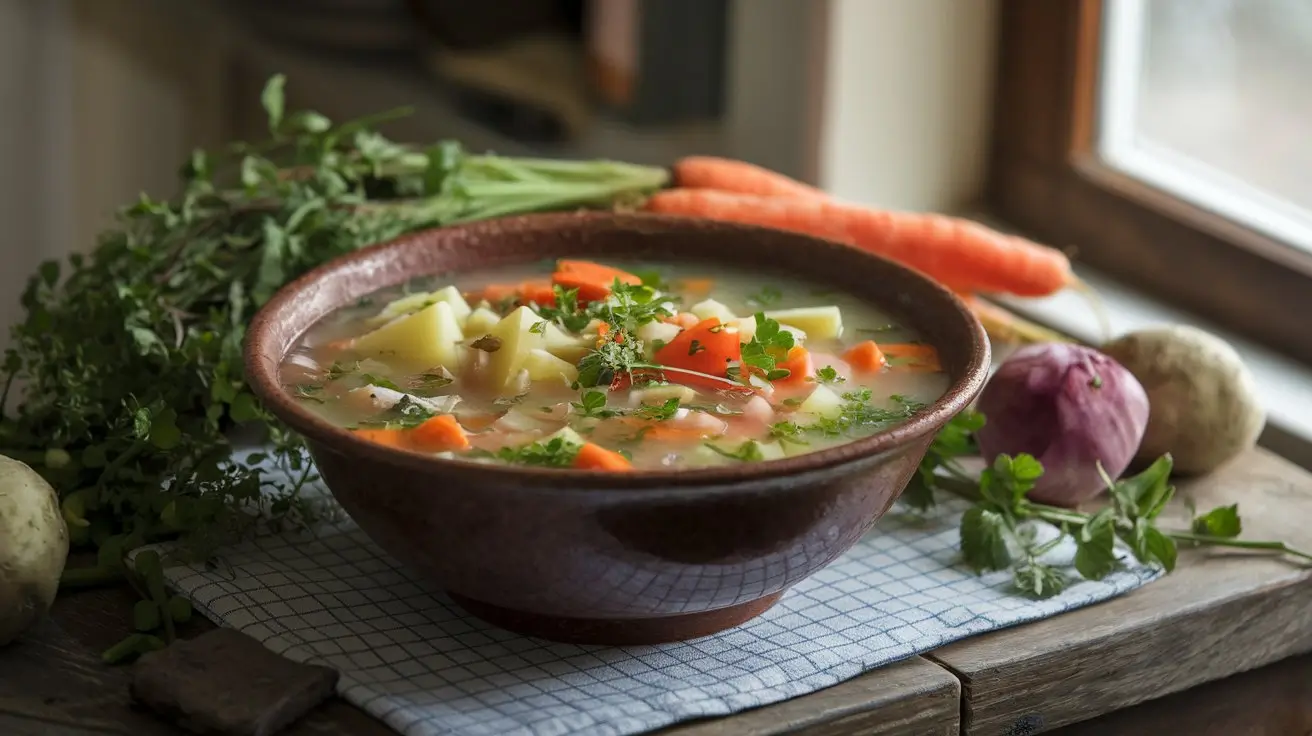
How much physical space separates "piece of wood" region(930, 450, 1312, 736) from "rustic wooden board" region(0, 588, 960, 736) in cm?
5

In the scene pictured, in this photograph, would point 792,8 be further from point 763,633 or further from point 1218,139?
point 763,633

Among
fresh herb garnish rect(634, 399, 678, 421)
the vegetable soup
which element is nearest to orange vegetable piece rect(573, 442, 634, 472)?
the vegetable soup

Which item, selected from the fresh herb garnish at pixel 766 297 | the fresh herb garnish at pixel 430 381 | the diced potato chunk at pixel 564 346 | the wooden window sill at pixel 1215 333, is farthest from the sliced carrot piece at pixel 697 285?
the wooden window sill at pixel 1215 333

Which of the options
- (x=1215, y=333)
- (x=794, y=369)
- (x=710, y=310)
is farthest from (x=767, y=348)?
(x=1215, y=333)

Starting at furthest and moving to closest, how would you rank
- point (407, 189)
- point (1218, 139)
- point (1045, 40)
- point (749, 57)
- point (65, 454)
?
1. point (749, 57)
2. point (1045, 40)
3. point (1218, 139)
4. point (407, 189)
5. point (65, 454)

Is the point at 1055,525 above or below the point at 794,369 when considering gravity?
below

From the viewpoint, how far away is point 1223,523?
1613 millimetres

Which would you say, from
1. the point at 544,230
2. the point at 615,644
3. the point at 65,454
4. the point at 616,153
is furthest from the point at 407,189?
the point at 616,153

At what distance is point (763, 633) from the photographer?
1426 mm

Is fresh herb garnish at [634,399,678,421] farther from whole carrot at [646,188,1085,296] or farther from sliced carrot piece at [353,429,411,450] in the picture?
whole carrot at [646,188,1085,296]

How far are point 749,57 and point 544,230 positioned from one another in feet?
3.59

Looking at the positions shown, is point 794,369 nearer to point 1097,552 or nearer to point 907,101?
point 1097,552

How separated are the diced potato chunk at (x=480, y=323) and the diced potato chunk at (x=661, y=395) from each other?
202mm

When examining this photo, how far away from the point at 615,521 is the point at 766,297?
563 millimetres
